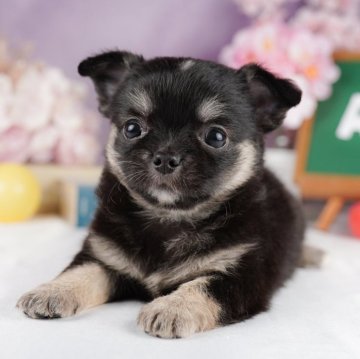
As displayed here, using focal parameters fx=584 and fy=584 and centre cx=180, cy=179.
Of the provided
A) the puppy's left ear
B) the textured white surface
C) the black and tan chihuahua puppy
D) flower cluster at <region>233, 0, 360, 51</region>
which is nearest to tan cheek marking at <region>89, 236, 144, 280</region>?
the black and tan chihuahua puppy

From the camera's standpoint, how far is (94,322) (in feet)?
6.43

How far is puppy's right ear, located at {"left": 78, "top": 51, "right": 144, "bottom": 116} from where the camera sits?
95.2 inches

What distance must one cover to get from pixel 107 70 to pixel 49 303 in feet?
3.55

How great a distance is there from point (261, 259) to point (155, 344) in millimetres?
592

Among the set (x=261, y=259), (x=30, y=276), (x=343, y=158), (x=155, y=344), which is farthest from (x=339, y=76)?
(x=155, y=344)

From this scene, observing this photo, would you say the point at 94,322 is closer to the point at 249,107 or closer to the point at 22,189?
the point at 249,107

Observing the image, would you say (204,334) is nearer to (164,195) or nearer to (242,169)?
(164,195)

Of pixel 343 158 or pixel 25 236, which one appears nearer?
pixel 25 236

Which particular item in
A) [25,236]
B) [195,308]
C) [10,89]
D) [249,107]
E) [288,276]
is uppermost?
[249,107]

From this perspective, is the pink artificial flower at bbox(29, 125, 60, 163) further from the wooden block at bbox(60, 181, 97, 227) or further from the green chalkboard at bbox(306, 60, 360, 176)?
the green chalkboard at bbox(306, 60, 360, 176)

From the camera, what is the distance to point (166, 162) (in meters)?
1.99

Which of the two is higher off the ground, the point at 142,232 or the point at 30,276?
the point at 142,232

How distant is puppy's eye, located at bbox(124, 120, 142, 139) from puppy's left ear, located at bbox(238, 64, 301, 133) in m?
0.48

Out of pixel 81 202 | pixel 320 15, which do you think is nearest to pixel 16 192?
pixel 81 202
